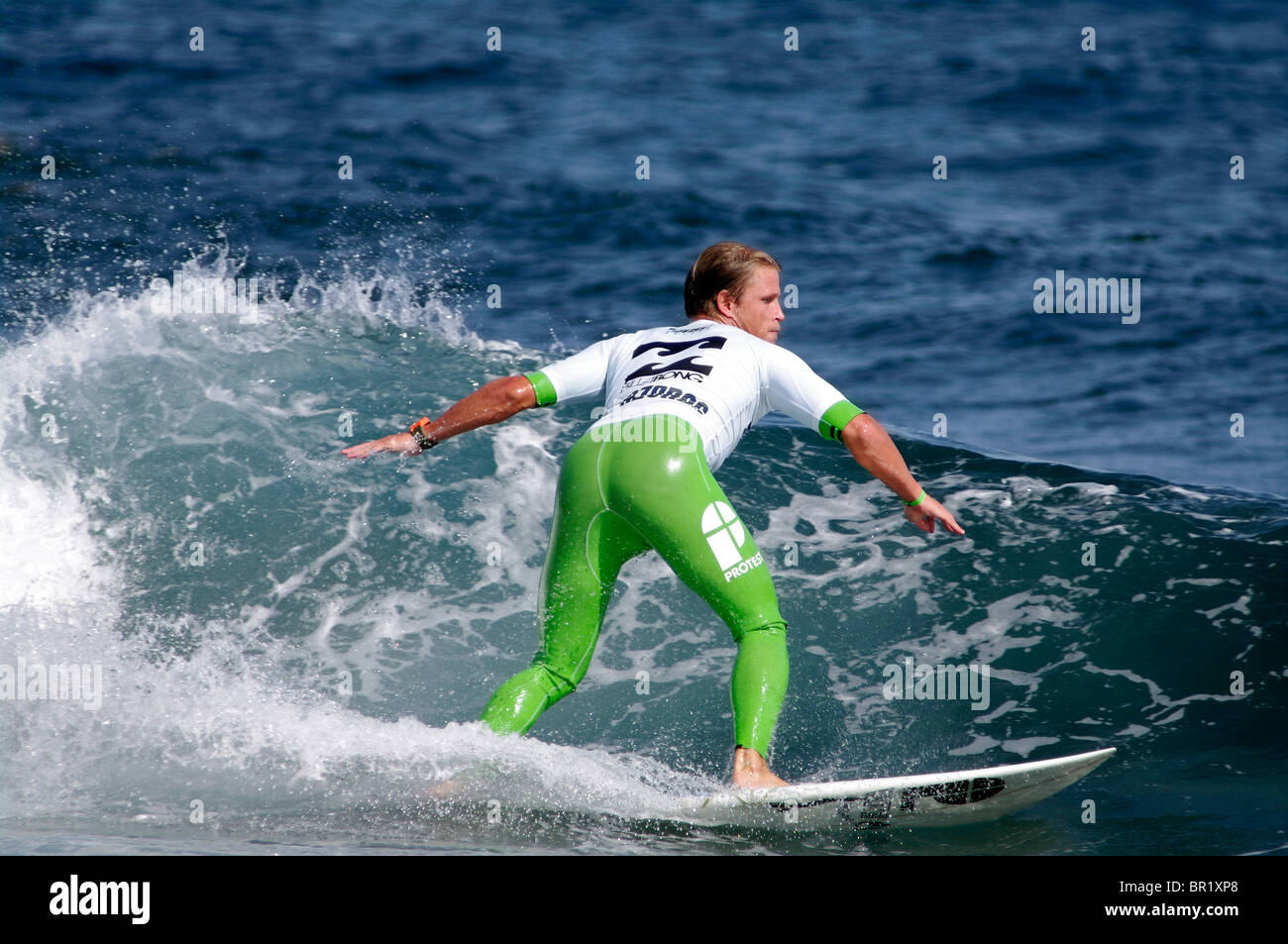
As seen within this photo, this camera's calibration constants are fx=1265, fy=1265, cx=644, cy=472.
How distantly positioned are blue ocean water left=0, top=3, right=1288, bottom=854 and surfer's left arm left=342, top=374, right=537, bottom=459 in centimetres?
104

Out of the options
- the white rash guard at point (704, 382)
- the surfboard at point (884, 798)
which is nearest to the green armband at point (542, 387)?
the white rash guard at point (704, 382)

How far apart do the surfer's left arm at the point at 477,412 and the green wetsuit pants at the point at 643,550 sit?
0.30m

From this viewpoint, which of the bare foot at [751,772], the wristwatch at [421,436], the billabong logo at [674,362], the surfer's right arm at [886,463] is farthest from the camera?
the wristwatch at [421,436]

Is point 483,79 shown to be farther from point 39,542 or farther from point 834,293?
point 39,542

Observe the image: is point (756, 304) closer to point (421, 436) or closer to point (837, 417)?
point (837, 417)

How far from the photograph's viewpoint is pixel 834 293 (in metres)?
12.7

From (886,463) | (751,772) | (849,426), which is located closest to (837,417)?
(849,426)

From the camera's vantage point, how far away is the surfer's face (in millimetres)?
4684

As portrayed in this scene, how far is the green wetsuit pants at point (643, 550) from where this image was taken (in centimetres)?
418

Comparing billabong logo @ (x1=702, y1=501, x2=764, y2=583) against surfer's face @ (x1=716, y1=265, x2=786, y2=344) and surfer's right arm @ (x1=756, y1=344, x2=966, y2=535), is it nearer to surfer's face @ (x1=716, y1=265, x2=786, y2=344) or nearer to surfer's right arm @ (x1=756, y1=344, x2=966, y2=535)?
surfer's right arm @ (x1=756, y1=344, x2=966, y2=535)

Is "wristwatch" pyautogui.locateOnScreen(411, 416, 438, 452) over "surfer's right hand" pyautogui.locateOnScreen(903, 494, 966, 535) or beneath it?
over

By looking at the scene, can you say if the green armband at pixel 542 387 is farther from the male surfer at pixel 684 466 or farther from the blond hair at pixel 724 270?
the blond hair at pixel 724 270

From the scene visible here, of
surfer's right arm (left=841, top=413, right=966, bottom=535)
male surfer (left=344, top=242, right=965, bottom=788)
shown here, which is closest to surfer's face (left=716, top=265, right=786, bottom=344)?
male surfer (left=344, top=242, right=965, bottom=788)


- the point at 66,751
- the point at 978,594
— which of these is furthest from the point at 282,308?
the point at 978,594
